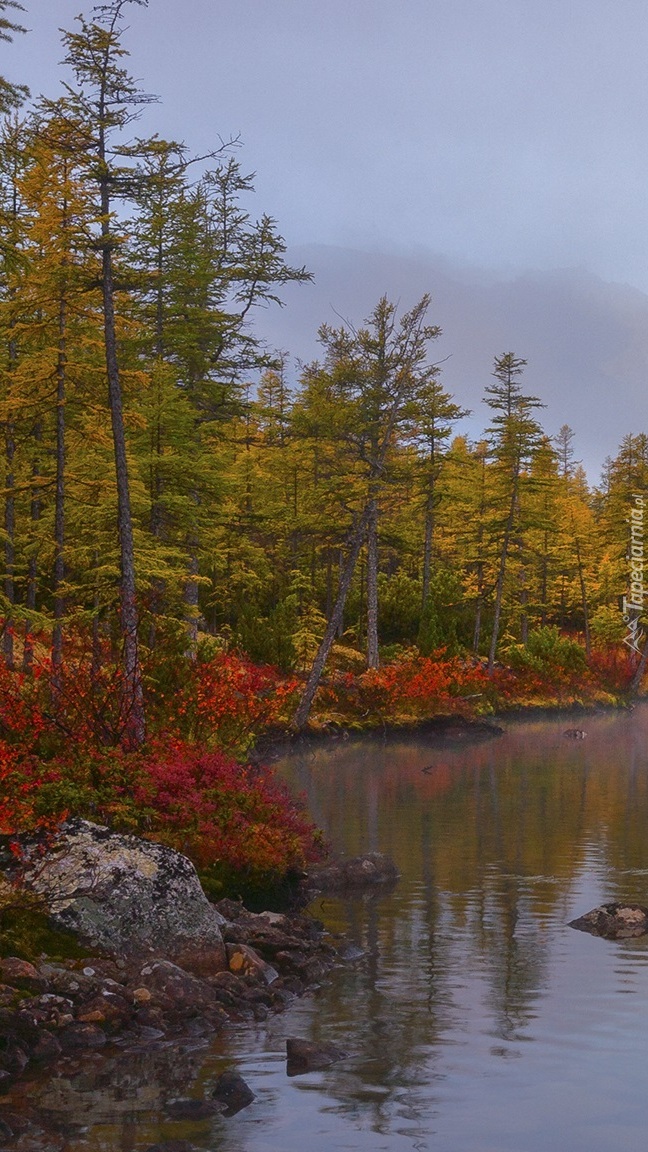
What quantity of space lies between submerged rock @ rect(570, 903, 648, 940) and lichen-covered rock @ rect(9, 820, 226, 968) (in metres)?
4.67

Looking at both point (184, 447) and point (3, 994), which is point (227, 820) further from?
point (184, 447)

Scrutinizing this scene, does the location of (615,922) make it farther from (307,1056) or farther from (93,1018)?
(93,1018)

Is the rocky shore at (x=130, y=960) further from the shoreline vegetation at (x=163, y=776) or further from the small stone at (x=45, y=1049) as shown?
the shoreline vegetation at (x=163, y=776)

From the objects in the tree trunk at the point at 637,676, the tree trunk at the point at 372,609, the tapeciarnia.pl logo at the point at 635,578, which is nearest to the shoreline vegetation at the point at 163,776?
the tree trunk at the point at 372,609

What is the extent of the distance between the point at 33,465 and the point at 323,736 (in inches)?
474

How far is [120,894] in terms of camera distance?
1174cm

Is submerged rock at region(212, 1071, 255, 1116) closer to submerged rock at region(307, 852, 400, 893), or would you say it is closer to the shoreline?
submerged rock at region(307, 852, 400, 893)

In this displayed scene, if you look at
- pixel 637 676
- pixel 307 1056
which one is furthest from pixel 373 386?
pixel 307 1056

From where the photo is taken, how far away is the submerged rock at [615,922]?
13.9 m

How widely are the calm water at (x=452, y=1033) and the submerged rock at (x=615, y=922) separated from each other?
253 millimetres

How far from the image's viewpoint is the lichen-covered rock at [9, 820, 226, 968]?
1151cm

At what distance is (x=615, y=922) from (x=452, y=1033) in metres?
4.35

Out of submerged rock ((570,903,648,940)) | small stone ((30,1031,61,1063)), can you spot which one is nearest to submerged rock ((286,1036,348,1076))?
small stone ((30,1031,61,1063))

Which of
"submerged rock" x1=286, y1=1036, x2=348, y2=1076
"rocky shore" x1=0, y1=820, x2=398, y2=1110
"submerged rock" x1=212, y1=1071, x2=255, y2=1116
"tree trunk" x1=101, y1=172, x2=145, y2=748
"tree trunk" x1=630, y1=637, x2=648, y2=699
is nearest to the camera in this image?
"submerged rock" x1=212, y1=1071, x2=255, y2=1116
